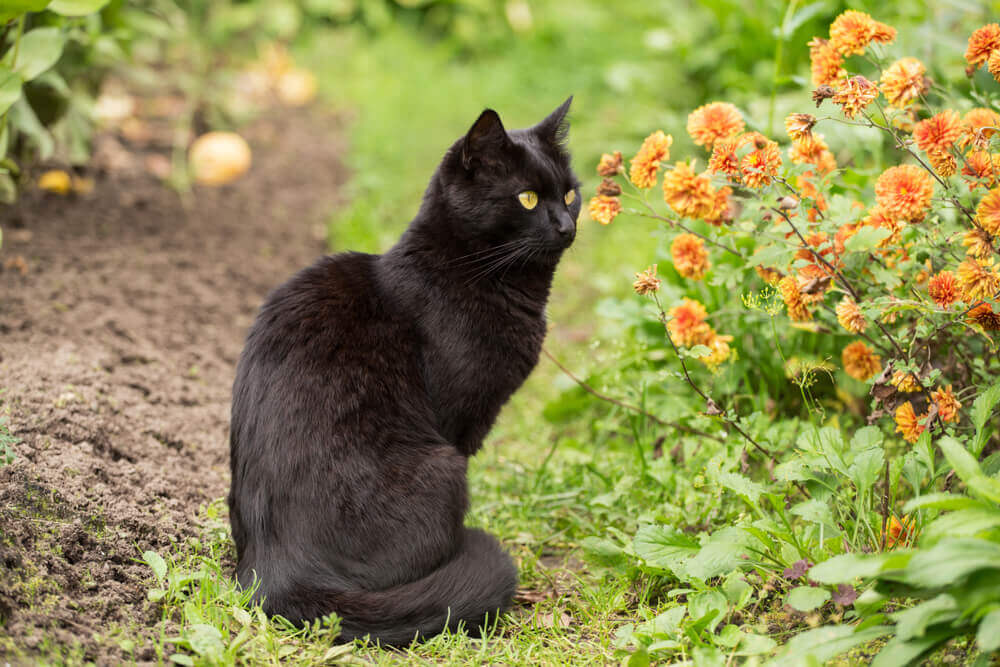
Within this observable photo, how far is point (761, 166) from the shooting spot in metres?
1.95

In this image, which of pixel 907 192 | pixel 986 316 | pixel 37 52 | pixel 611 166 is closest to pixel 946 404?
pixel 986 316

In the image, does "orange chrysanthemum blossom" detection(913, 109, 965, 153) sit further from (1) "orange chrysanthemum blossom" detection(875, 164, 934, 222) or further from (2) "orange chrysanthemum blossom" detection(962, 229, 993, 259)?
(2) "orange chrysanthemum blossom" detection(962, 229, 993, 259)

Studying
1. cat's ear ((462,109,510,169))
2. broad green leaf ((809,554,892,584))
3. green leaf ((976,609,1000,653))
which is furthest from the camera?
cat's ear ((462,109,510,169))

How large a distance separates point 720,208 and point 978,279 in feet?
2.08

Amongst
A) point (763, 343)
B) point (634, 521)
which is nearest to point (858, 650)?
point (634, 521)

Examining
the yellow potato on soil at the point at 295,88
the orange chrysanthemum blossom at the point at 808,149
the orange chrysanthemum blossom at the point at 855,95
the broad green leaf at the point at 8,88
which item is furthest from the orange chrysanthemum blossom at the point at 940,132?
the yellow potato on soil at the point at 295,88

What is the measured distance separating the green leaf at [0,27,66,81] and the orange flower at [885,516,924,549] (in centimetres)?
261

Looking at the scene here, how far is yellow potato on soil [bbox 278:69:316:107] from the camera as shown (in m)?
6.03

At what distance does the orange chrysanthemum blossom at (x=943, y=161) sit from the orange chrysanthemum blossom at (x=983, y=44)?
0.84ft

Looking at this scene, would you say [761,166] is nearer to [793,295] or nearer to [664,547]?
[793,295]

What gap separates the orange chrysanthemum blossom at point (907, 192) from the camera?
1829 mm

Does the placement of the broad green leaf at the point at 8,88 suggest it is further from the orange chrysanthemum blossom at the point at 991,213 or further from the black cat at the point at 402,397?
the orange chrysanthemum blossom at the point at 991,213

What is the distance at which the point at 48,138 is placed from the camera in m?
3.18

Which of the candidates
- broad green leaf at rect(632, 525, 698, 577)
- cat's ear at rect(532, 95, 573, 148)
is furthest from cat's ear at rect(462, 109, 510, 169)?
broad green leaf at rect(632, 525, 698, 577)
